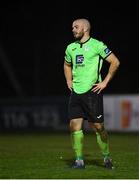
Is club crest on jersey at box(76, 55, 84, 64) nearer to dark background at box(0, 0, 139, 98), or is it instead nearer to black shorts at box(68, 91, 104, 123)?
black shorts at box(68, 91, 104, 123)

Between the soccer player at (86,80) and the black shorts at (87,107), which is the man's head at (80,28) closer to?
the soccer player at (86,80)

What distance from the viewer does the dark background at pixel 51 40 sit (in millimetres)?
30297

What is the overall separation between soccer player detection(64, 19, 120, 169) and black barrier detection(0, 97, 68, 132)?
49.1 feet

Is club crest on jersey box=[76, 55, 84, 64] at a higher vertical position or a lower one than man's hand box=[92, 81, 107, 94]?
higher

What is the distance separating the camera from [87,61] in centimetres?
1104

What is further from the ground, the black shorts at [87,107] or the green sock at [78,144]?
the black shorts at [87,107]

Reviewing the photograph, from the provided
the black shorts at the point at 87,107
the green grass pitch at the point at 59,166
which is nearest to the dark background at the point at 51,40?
the green grass pitch at the point at 59,166

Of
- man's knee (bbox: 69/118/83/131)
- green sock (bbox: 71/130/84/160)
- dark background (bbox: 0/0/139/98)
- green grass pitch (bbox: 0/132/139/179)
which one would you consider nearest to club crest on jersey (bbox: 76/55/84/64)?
man's knee (bbox: 69/118/83/131)

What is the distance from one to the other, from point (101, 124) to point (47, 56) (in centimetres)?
1995

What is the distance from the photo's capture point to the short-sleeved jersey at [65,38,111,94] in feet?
36.2

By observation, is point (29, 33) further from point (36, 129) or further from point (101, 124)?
point (101, 124)

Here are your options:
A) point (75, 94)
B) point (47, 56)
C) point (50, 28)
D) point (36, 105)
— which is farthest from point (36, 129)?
point (75, 94)

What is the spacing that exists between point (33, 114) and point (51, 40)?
648cm

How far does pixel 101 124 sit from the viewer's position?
1114cm
